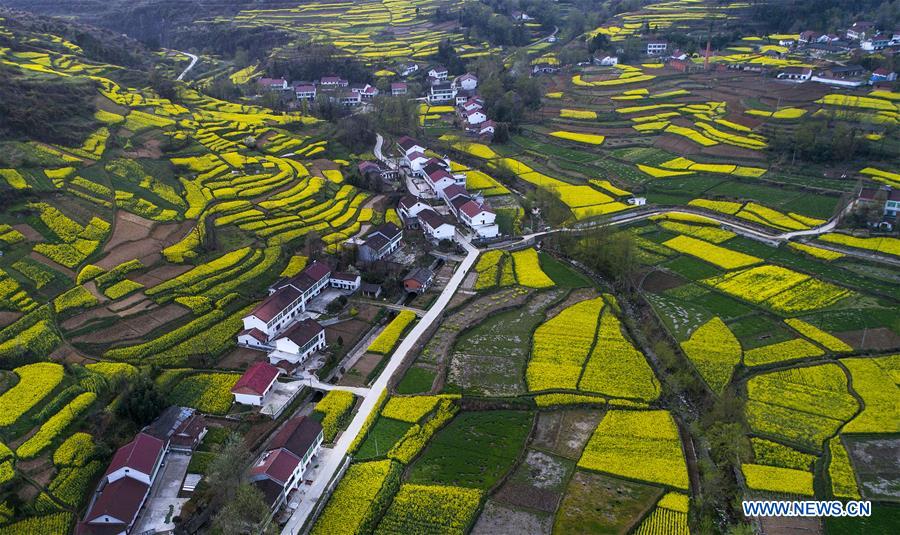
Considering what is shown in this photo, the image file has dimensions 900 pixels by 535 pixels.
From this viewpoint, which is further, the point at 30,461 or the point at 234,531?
the point at 30,461

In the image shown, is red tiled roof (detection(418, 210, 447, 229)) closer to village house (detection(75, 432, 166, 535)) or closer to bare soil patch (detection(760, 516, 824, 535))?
village house (detection(75, 432, 166, 535))

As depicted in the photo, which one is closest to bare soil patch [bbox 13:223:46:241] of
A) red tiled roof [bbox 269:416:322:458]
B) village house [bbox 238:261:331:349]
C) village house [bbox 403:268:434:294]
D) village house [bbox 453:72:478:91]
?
village house [bbox 238:261:331:349]

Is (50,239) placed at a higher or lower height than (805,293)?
higher

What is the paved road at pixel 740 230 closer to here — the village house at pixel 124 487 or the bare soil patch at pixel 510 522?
the bare soil patch at pixel 510 522

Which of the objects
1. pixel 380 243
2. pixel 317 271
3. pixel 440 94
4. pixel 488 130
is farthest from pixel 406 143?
pixel 317 271

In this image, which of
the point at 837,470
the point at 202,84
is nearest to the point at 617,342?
the point at 837,470

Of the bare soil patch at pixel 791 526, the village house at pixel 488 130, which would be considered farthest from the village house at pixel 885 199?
the village house at pixel 488 130

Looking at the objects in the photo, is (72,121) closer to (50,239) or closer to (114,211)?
(114,211)
